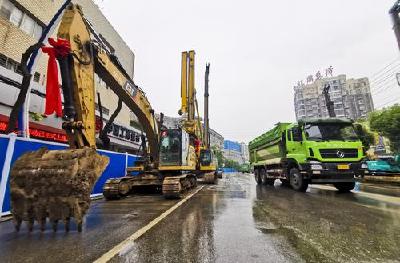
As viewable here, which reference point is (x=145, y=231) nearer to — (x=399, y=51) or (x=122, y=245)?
(x=122, y=245)

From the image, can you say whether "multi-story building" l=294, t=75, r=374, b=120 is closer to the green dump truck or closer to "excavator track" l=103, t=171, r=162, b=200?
the green dump truck

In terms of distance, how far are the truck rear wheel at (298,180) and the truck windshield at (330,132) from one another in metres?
1.79

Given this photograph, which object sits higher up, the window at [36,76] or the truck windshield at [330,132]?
the window at [36,76]

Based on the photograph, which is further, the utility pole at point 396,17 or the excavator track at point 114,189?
the utility pole at point 396,17

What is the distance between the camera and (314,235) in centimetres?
414

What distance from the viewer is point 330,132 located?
1074 centimetres

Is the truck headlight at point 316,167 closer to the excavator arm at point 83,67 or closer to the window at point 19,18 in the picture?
the excavator arm at point 83,67

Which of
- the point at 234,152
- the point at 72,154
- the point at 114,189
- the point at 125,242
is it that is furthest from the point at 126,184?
the point at 234,152

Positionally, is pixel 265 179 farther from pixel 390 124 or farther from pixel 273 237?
pixel 390 124

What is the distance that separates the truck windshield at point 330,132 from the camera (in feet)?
34.6

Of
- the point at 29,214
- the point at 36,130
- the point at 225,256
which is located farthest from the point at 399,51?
the point at 36,130

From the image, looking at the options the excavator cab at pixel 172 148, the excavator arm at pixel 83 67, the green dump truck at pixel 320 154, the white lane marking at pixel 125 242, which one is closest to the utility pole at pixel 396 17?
the green dump truck at pixel 320 154

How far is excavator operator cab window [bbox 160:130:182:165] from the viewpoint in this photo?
10.6m

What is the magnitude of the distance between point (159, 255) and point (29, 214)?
290 cm
